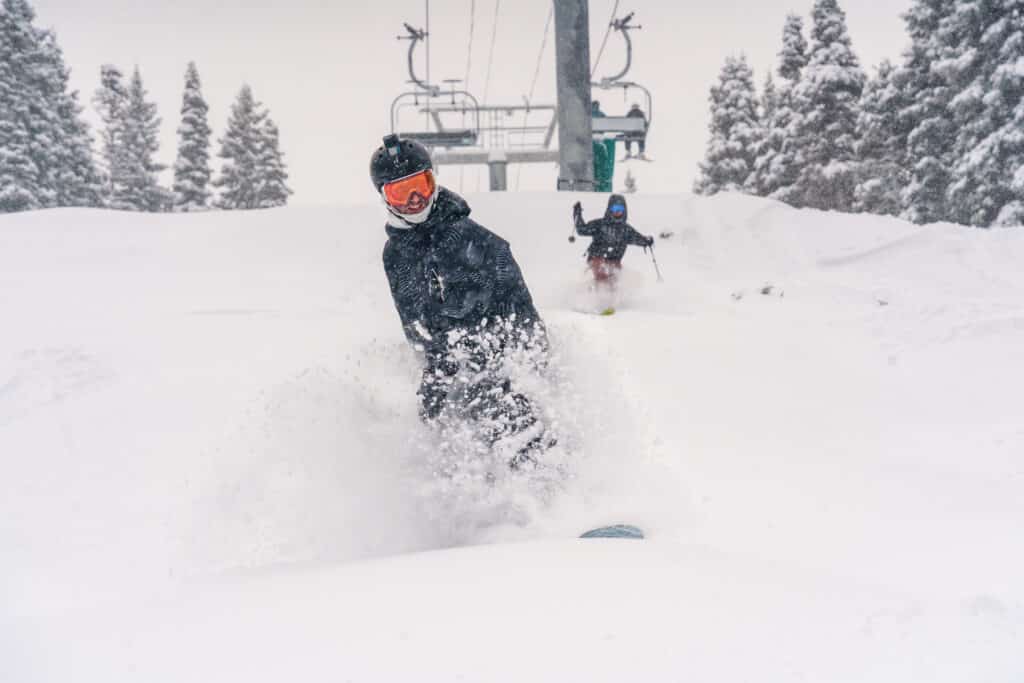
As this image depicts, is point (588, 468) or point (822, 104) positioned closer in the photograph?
point (588, 468)

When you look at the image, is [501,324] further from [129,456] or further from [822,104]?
[822,104]

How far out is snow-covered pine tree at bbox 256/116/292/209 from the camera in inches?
1607

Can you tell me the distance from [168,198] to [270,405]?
38.6 metres

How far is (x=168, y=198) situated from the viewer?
39.1 metres

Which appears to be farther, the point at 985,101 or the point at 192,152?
the point at 192,152

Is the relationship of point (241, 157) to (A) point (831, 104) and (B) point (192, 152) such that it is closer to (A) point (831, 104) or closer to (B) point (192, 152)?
(B) point (192, 152)

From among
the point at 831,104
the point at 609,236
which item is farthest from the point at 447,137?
the point at 831,104

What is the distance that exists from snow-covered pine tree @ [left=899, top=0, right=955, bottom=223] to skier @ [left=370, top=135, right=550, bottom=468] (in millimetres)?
23452

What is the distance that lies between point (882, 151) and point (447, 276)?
28.6m

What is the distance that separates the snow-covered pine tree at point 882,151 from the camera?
2589 centimetres

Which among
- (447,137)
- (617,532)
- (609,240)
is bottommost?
(617,532)

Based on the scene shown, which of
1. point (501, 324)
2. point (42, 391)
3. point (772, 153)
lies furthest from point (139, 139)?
point (501, 324)

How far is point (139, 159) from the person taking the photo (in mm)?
38031

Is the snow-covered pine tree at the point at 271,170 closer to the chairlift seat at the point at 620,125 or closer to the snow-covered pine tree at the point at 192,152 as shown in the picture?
the snow-covered pine tree at the point at 192,152
